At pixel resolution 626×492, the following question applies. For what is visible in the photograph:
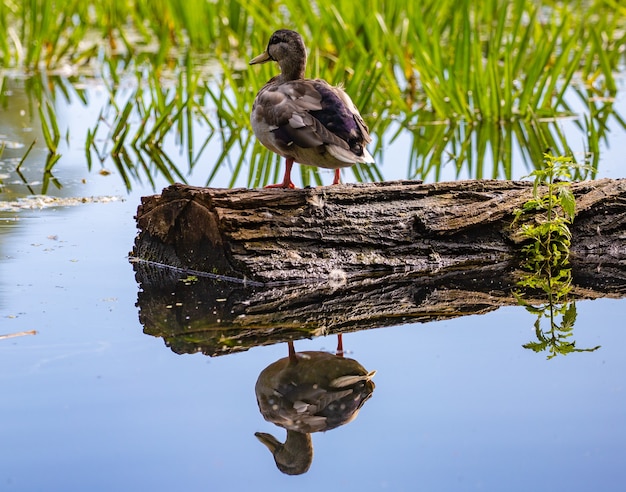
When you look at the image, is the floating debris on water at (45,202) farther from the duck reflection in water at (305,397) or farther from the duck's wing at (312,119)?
the duck reflection in water at (305,397)

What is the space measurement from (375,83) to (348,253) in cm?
272

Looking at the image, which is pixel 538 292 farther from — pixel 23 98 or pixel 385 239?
pixel 23 98

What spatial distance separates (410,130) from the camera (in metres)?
7.42

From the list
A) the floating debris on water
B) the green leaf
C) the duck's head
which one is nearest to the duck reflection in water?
the green leaf

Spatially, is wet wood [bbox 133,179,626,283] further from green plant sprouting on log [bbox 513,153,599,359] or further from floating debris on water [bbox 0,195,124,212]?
floating debris on water [bbox 0,195,124,212]

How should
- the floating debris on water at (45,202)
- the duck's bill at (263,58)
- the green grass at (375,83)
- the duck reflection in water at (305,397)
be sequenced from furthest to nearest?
1. the green grass at (375,83)
2. the floating debris on water at (45,202)
3. the duck's bill at (263,58)
4. the duck reflection in water at (305,397)

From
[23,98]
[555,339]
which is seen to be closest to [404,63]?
[23,98]

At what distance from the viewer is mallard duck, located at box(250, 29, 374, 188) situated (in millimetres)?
4012

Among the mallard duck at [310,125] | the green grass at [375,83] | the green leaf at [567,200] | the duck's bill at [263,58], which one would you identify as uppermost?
the duck's bill at [263,58]

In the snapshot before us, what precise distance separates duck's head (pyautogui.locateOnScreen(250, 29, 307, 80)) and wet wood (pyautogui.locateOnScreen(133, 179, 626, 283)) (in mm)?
648

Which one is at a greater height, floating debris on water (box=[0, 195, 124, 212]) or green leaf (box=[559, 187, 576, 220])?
green leaf (box=[559, 187, 576, 220])

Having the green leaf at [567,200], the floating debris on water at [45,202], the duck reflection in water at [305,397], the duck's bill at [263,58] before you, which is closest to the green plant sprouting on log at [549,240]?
the green leaf at [567,200]

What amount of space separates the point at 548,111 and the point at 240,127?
213cm

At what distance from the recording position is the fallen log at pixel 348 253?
3.80 m
